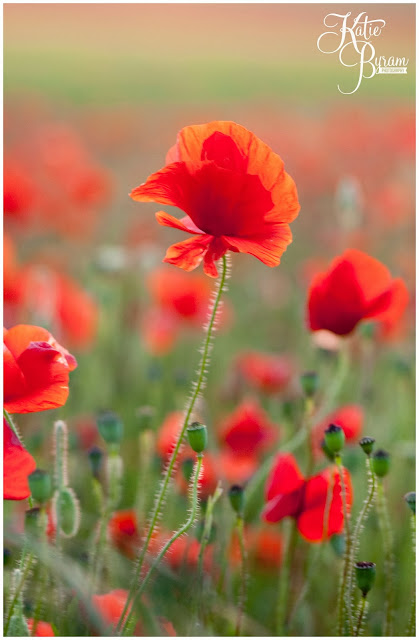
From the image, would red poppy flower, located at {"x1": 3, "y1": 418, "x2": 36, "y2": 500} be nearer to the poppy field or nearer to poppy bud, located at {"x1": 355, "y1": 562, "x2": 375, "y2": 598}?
the poppy field

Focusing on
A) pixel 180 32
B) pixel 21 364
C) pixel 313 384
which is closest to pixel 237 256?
pixel 180 32

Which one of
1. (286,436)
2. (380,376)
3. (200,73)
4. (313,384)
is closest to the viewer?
(313,384)

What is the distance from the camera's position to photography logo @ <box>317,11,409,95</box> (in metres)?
1.17

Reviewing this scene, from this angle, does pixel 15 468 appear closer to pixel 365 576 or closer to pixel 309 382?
pixel 365 576

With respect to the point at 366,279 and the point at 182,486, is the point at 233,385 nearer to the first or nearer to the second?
the point at 182,486

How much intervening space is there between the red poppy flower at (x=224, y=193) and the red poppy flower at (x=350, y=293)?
0.22 m

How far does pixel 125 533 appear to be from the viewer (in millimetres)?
1156

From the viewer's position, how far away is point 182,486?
4.76 ft

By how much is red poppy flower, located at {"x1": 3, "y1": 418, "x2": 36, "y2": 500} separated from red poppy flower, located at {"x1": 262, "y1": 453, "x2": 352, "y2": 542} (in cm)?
32

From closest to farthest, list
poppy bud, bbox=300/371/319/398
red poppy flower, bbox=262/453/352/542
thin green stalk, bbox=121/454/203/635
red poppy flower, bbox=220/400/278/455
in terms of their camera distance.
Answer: thin green stalk, bbox=121/454/203/635 → red poppy flower, bbox=262/453/352/542 → poppy bud, bbox=300/371/319/398 → red poppy flower, bbox=220/400/278/455

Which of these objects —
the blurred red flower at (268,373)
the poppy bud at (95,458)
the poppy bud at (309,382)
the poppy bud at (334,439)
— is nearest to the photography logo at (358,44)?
the poppy bud at (309,382)

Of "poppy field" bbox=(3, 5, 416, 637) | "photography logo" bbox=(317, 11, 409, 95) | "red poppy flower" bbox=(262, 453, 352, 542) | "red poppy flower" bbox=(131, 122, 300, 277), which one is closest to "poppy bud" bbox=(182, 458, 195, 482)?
"poppy field" bbox=(3, 5, 416, 637)

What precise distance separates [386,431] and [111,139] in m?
1.59

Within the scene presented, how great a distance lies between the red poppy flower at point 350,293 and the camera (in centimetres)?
103
